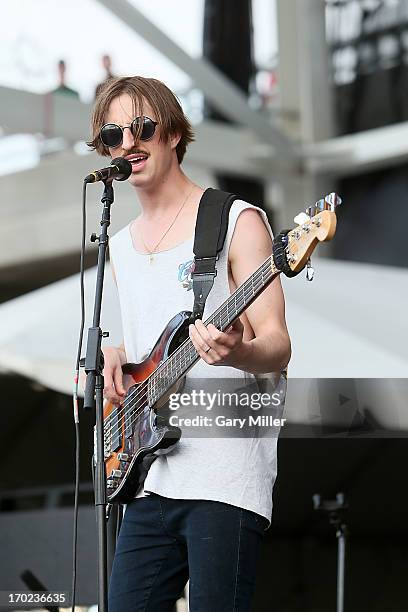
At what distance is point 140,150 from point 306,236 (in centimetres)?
55

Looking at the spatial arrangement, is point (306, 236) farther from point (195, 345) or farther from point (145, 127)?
point (145, 127)

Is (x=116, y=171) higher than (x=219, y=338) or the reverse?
higher

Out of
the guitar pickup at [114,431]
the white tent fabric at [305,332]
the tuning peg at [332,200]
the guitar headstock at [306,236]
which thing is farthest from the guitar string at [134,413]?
the white tent fabric at [305,332]

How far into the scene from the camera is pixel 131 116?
235cm

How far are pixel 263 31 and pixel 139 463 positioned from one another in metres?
7.10

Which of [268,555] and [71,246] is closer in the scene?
[268,555]

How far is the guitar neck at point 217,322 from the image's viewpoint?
6.78ft

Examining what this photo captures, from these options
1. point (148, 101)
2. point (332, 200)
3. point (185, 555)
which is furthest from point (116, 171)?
point (185, 555)

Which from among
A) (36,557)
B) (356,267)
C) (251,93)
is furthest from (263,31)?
(36,557)

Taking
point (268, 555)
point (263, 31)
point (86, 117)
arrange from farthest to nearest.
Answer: point (263, 31) → point (86, 117) → point (268, 555)

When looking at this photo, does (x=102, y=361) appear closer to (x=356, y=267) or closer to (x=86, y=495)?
(x=86, y=495)

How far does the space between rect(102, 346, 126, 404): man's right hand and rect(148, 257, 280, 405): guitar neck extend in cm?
10

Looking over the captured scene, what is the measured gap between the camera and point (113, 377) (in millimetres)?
2422

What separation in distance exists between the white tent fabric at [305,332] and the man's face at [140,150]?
129 cm
